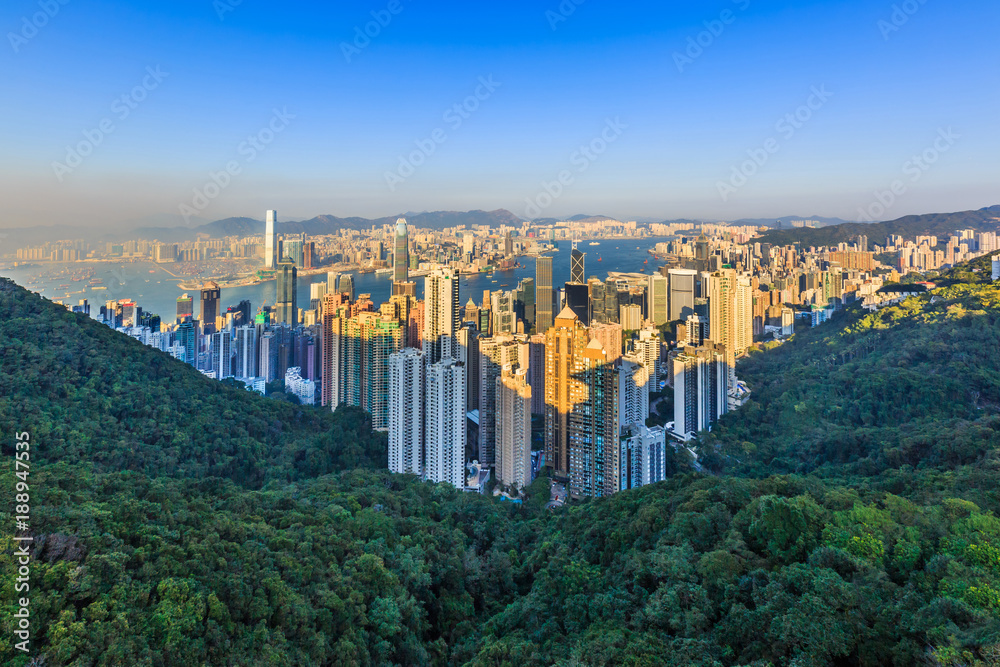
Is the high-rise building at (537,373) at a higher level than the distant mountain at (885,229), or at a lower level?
lower

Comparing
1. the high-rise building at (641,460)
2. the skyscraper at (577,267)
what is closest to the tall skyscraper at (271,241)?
the skyscraper at (577,267)

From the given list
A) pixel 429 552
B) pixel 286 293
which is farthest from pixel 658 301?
pixel 429 552

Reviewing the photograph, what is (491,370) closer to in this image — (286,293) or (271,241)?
(286,293)

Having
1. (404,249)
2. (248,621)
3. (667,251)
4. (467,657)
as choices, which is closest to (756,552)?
(467,657)

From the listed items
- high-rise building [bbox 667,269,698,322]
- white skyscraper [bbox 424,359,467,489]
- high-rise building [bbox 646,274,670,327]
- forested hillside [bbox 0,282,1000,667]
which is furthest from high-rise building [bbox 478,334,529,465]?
high-rise building [bbox 667,269,698,322]

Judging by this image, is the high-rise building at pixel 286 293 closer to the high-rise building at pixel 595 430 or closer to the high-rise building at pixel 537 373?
the high-rise building at pixel 537 373
